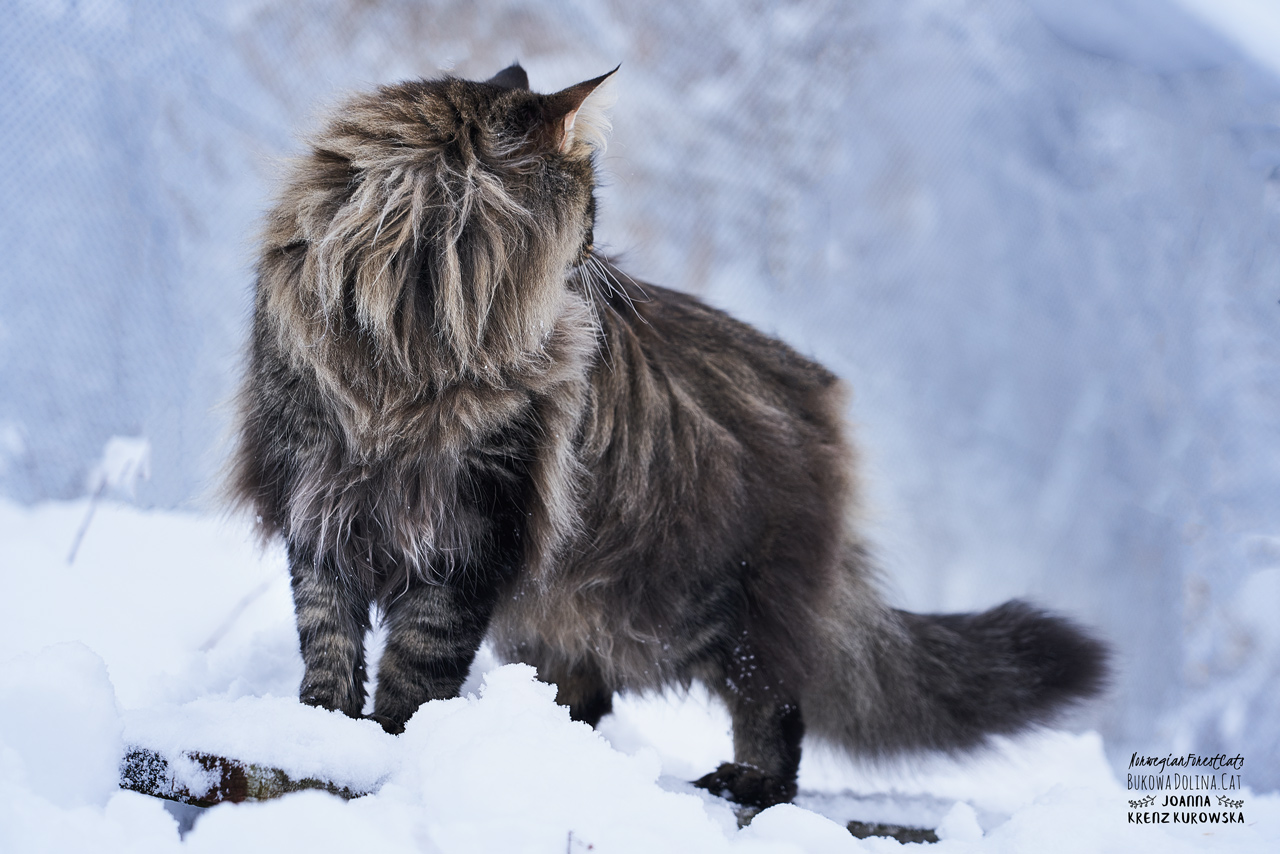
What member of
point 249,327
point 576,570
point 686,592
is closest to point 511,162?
point 249,327

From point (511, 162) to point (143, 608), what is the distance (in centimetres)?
143

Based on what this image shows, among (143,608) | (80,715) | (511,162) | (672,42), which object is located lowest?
(80,715)

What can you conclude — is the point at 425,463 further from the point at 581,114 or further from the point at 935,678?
the point at 935,678

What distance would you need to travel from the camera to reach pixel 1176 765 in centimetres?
187

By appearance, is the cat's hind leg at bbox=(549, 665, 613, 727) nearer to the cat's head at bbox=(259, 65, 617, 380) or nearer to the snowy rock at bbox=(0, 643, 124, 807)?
the cat's head at bbox=(259, 65, 617, 380)

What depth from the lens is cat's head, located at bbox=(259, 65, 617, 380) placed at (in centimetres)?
130

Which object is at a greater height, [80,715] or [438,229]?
[438,229]

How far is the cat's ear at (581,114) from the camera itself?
1364 millimetres

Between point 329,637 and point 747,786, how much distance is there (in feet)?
2.82

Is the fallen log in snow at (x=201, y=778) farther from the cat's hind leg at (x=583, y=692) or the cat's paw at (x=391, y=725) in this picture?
the cat's hind leg at (x=583, y=692)

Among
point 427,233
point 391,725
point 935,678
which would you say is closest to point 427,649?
point 391,725

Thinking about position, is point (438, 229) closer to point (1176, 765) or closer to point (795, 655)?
point (795, 655)

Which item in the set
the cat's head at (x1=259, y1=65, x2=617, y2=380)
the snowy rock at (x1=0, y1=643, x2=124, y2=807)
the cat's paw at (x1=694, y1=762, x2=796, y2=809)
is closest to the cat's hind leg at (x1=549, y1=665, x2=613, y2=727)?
the cat's paw at (x1=694, y1=762, x2=796, y2=809)

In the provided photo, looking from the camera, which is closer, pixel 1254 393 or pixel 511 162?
pixel 511 162
